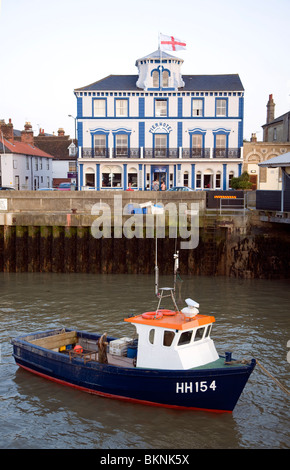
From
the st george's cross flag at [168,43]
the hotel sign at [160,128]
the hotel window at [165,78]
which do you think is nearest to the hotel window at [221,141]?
the hotel sign at [160,128]

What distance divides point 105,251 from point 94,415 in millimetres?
16835

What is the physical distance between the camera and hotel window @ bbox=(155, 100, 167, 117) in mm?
44469

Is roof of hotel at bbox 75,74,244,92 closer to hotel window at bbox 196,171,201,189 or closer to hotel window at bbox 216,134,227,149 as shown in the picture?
hotel window at bbox 216,134,227,149

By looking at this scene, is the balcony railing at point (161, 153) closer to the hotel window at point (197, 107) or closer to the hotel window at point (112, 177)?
the hotel window at point (112, 177)

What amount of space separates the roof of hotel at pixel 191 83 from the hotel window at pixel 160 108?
6.36ft

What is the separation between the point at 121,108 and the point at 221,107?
8831mm

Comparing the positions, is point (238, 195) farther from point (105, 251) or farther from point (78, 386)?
point (78, 386)

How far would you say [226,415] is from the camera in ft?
42.6

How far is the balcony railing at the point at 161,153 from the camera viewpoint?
44.6 m

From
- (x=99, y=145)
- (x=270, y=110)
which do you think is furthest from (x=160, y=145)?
(x=270, y=110)

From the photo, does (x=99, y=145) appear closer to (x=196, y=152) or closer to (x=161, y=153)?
(x=161, y=153)

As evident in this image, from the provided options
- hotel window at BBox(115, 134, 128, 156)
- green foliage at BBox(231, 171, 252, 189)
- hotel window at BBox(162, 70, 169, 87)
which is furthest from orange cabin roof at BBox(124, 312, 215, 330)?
hotel window at BBox(162, 70, 169, 87)
